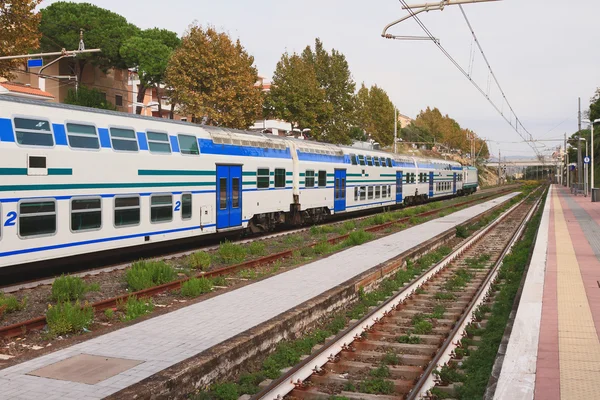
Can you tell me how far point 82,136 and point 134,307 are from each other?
5.52 metres

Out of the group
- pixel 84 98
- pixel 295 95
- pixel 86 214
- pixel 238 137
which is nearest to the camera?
pixel 86 214

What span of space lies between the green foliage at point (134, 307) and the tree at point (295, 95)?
41317mm

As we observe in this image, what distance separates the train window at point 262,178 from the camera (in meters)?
21.9

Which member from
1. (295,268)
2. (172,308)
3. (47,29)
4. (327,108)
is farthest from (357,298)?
(47,29)

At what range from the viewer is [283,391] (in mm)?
6977

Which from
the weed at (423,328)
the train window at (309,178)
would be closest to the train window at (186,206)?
the train window at (309,178)

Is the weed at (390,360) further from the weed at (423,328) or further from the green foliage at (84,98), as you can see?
the green foliage at (84,98)

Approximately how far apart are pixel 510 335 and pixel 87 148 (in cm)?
1043

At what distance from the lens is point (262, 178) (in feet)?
72.8

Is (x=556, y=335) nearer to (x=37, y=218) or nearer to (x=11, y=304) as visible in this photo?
(x=11, y=304)

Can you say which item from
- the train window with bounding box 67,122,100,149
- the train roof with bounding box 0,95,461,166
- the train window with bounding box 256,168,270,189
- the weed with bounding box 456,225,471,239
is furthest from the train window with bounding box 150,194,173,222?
the weed with bounding box 456,225,471,239

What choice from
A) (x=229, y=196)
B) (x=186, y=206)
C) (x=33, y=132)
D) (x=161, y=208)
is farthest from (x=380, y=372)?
(x=229, y=196)

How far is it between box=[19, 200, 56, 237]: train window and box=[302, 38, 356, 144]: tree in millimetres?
45543

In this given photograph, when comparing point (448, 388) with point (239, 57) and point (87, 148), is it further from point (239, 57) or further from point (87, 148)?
point (239, 57)
